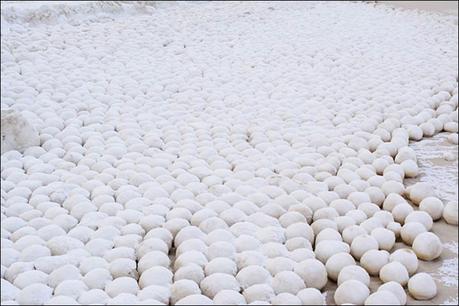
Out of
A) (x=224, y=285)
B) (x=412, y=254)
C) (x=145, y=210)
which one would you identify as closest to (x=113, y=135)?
(x=145, y=210)

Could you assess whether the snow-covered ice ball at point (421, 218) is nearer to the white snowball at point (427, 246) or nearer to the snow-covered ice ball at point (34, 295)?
the white snowball at point (427, 246)

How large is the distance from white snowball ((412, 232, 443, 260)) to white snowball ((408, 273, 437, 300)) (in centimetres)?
12

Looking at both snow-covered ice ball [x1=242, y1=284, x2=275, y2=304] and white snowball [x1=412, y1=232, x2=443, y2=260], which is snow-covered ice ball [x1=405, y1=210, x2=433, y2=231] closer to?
white snowball [x1=412, y1=232, x2=443, y2=260]

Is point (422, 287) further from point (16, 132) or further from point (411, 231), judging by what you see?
point (16, 132)

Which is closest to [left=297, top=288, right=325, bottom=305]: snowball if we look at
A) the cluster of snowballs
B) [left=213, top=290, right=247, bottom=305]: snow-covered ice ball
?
the cluster of snowballs

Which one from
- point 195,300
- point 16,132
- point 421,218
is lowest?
point 195,300

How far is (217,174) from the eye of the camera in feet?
5.46

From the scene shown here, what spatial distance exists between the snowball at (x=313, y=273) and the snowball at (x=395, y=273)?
132mm

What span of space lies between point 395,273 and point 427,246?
152mm

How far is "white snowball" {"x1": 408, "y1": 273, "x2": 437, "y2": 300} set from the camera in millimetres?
1137

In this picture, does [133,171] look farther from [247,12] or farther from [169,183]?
[247,12]

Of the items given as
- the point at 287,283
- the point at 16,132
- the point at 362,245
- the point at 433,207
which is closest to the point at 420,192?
the point at 433,207

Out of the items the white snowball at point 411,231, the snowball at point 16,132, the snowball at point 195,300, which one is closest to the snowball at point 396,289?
the white snowball at point 411,231

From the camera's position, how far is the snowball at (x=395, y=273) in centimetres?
117
